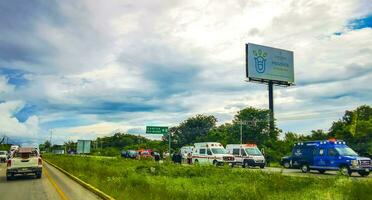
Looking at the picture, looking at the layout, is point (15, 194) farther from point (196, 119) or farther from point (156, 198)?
point (196, 119)

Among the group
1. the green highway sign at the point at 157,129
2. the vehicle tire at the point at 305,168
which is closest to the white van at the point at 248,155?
the vehicle tire at the point at 305,168

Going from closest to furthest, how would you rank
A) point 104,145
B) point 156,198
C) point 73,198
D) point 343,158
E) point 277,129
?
point 156,198
point 73,198
point 343,158
point 277,129
point 104,145

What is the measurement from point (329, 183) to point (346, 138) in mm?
52322

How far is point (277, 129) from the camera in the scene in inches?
3216

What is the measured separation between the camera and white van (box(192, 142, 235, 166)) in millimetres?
41156

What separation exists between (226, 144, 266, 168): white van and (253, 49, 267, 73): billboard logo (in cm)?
2630

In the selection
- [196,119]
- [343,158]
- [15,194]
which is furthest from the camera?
[196,119]

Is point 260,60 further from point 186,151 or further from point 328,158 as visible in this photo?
point 328,158

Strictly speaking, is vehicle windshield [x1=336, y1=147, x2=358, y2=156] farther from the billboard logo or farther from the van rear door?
the billboard logo

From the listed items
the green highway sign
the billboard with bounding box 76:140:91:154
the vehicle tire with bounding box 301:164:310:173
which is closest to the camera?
the vehicle tire with bounding box 301:164:310:173

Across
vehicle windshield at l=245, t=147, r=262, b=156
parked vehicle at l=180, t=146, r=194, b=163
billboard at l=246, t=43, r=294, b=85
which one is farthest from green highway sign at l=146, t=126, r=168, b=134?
billboard at l=246, t=43, r=294, b=85

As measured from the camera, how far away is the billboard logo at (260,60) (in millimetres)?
67125

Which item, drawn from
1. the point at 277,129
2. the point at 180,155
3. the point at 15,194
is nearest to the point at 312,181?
the point at 15,194

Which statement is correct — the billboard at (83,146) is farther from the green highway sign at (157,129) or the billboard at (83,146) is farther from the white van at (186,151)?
the white van at (186,151)
